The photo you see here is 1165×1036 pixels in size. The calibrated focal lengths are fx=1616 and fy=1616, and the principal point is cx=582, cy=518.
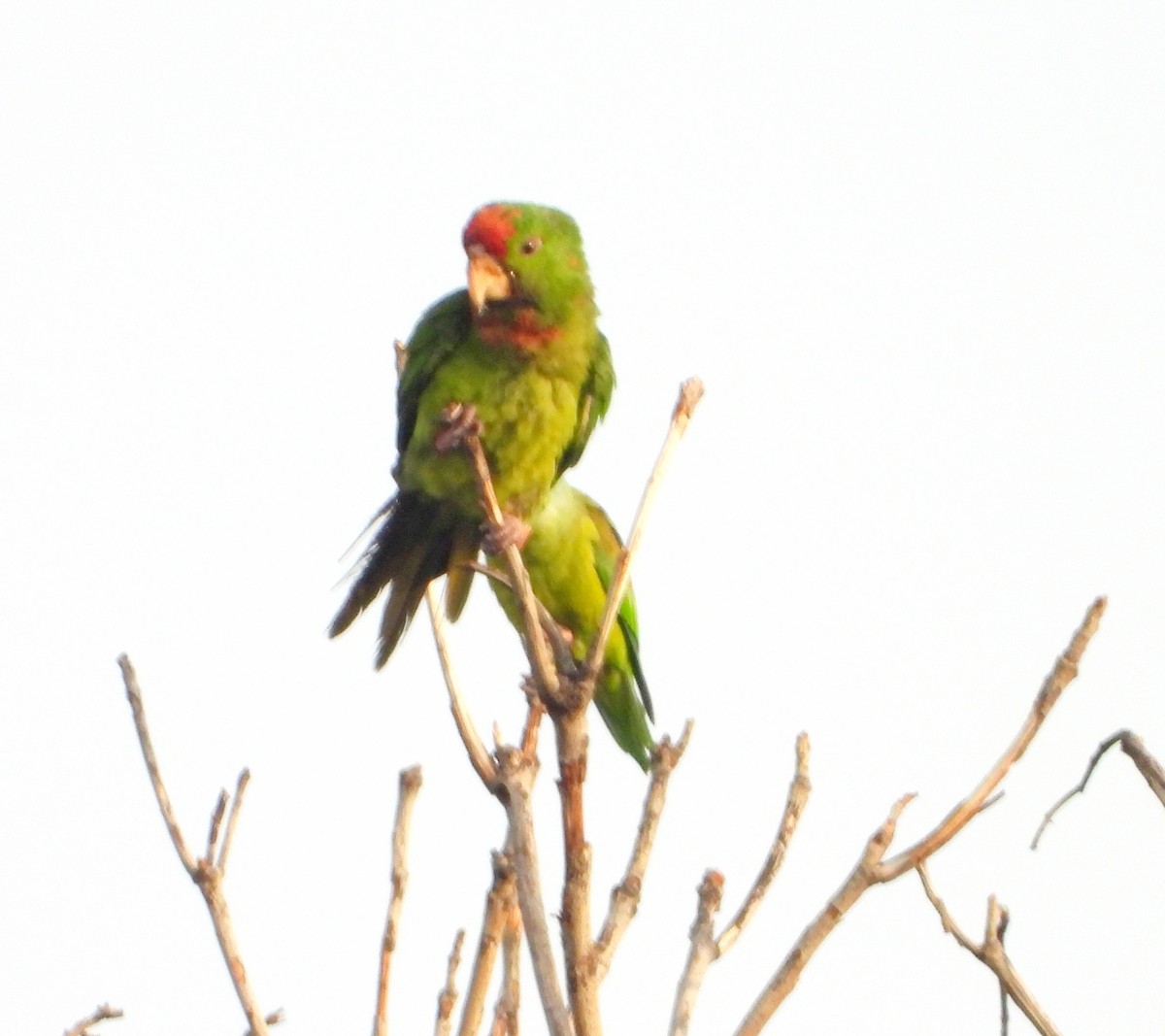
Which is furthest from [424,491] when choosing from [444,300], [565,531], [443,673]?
[443,673]

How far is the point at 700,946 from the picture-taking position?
6.92 ft

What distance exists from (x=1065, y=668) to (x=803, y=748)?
43 centimetres

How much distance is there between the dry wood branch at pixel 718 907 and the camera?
206 centimetres

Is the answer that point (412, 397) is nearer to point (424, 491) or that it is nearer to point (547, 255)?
point (424, 491)

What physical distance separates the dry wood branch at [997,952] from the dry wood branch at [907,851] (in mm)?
49

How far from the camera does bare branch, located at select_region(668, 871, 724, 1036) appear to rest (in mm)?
2055

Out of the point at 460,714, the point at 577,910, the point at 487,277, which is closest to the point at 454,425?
the point at 487,277

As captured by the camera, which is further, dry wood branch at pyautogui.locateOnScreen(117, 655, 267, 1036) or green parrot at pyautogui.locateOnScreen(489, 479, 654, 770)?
green parrot at pyautogui.locateOnScreen(489, 479, 654, 770)

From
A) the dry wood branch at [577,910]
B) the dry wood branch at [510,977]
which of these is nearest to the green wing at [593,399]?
the dry wood branch at [510,977]

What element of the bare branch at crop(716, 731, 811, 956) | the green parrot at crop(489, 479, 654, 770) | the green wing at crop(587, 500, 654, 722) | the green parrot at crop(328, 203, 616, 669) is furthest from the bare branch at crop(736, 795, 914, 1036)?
the green wing at crop(587, 500, 654, 722)

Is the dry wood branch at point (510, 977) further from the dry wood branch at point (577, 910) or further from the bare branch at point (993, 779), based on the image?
the bare branch at point (993, 779)

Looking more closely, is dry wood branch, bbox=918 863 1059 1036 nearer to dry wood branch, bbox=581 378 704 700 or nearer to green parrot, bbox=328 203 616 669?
dry wood branch, bbox=581 378 704 700

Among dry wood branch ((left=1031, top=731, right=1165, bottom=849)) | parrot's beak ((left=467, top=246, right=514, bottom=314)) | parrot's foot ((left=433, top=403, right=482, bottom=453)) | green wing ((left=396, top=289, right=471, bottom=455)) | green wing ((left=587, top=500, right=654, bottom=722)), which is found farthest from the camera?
green wing ((left=587, top=500, right=654, bottom=722))

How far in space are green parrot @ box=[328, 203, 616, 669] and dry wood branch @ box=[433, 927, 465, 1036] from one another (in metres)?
2.25
